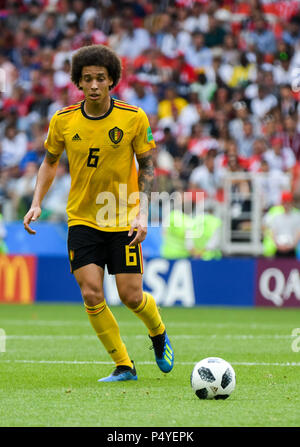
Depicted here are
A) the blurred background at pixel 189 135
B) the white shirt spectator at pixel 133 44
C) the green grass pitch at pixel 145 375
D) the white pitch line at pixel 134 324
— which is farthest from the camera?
the white shirt spectator at pixel 133 44

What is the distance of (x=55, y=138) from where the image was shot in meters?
7.31

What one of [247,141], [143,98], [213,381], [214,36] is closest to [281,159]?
[247,141]

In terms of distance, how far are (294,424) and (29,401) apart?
183cm

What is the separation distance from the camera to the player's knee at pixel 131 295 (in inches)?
283

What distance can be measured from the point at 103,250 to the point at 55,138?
940 millimetres

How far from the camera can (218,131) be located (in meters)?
17.9

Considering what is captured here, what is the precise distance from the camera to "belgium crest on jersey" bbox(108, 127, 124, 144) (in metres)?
7.21

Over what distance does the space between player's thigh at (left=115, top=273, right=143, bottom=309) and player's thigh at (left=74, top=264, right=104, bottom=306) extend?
15 centimetres

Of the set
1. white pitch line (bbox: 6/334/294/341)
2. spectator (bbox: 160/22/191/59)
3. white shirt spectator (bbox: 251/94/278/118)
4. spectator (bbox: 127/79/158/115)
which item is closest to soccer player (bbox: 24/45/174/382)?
white pitch line (bbox: 6/334/294/341)

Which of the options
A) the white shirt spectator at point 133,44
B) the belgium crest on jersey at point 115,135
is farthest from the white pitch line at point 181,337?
the white shirt spectator at point 133,44

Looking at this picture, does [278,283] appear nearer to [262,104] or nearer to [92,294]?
[262,104]

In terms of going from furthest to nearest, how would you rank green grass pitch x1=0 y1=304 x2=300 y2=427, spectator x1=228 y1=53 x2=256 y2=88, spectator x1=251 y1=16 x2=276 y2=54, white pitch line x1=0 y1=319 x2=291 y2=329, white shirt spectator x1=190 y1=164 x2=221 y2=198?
1. spectator x1=251 y1=16 x2=276 y2=54
2. spectator x1=228 y1=53 x2=256 y2=88
3. white shirt spectator x1=190 y1=164 x2=221 y2=198
4. white pitch line x1=0 y1=319 x2=291 y2=329
5. green grass pitch x1=0 y1=304 x2=300 y2=427

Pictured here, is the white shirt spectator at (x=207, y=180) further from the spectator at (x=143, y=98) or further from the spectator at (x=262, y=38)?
the spectator at (x=262, y=38)

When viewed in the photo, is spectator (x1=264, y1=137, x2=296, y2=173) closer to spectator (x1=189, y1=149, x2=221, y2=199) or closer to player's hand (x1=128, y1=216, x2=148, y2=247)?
spectator (x1=189, y1=149, x2=221, y2=199)
